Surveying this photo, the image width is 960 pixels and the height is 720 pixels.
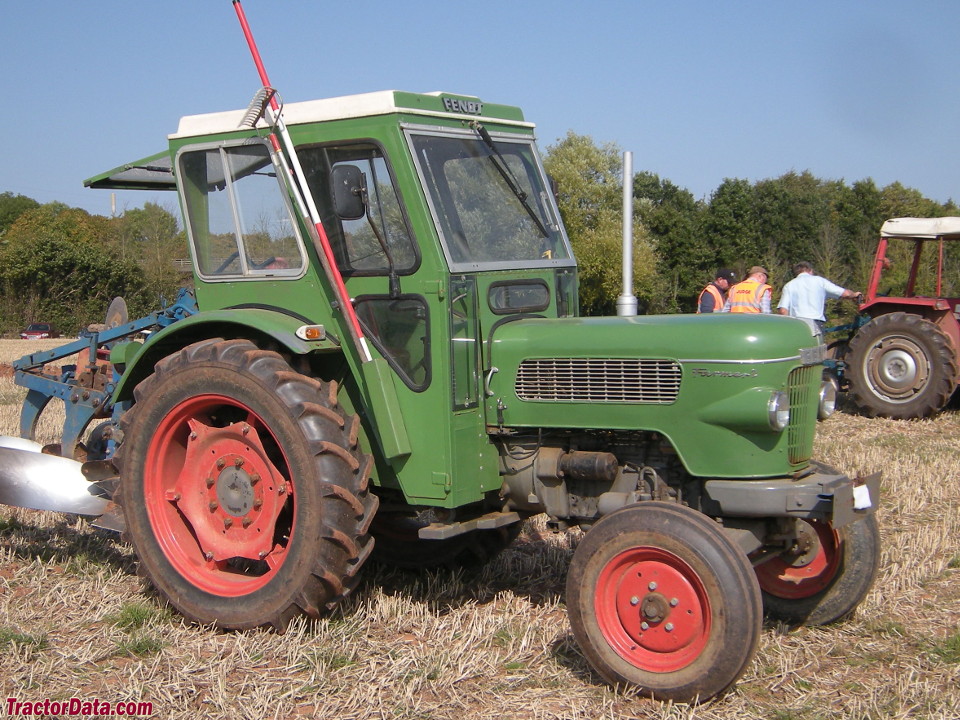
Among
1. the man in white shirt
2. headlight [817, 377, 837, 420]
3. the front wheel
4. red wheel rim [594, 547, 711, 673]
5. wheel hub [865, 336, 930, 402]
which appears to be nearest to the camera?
the front wheel

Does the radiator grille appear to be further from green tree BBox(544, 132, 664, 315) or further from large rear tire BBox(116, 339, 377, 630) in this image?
green tree BBox(544, 132, 664, 315)

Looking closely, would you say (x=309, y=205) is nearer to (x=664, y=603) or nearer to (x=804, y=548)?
(x=664, y=603)

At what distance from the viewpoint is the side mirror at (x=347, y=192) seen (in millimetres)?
4176

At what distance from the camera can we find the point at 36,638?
14.7ft

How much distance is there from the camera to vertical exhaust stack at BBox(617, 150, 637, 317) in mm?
4910

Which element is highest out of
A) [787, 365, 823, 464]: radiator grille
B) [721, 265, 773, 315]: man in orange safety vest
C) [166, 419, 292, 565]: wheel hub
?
[721, 265, 773, 315]: man in orange safety vest

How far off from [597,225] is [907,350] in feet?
91.3

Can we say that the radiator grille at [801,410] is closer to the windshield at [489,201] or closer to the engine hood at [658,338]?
the engine hood at [658,338]

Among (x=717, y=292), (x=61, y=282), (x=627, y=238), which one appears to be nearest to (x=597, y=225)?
(x=61, y=282)

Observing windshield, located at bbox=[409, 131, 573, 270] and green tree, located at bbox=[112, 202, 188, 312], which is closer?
windshield, located at bbox=[409, 131, 573, 270]

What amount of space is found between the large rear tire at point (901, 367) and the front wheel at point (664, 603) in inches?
318

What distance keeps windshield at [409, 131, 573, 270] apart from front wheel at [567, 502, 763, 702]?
1.38 meters

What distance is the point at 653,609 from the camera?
3.99 metres

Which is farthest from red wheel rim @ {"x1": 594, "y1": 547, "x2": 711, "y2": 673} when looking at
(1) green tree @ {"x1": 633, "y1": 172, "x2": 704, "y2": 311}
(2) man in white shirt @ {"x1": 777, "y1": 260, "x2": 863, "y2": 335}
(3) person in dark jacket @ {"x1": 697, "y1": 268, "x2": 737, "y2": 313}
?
(1) green tree @ {"x1": 633, "y1": 172, "x2": 704, "y2": 311}
